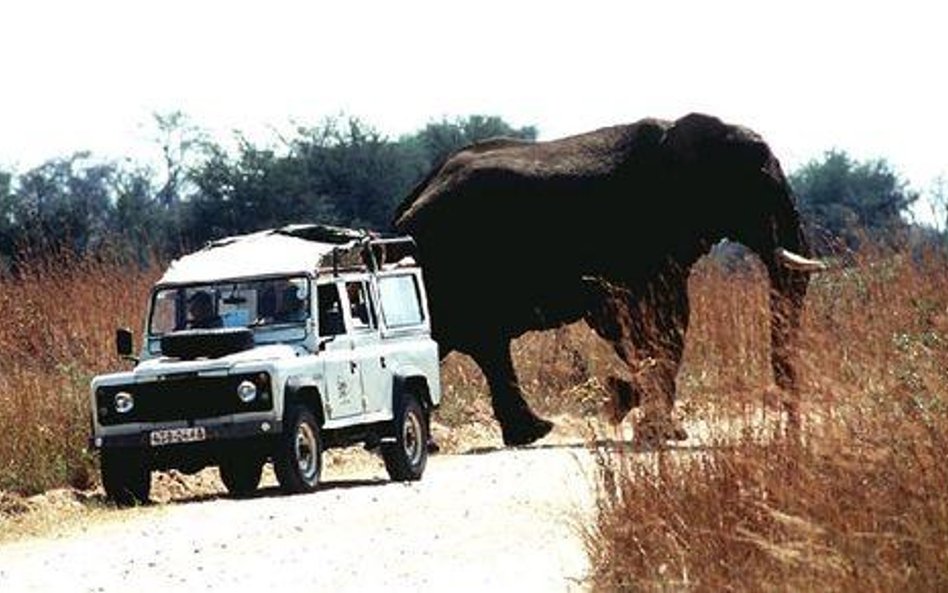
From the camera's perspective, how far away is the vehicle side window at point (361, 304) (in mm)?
20547

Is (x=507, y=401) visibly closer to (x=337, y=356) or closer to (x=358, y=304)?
(x=358, y=304)

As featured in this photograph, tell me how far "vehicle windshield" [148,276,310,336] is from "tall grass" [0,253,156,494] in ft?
4.44

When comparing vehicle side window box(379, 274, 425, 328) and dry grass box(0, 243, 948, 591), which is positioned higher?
vehicle side window box(379, 274, 425, 328)

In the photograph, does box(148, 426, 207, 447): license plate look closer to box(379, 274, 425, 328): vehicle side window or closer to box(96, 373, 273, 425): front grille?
box(96, 373, 273, 425): front grille

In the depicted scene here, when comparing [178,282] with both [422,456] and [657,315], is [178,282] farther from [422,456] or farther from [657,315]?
[657,315]

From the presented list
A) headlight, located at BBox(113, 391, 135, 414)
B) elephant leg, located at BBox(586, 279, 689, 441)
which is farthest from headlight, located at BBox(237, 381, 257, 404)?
elephant leg, located at BBox(586, 279, 689, 441)

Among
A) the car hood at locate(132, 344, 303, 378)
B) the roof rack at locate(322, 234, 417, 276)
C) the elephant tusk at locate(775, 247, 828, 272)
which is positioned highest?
the roof rack at locate(322, 234, 417, 276)

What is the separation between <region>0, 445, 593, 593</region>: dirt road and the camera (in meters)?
13.7

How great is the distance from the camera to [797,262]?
897 inches

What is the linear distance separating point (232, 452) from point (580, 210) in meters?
7.01

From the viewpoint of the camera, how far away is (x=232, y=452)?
1880 cm

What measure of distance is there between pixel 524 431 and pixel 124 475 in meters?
6.28

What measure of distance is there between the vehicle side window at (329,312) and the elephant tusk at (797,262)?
16.1 feet

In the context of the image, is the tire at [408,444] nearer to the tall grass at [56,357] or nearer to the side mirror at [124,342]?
the side mirror at [124,342]
